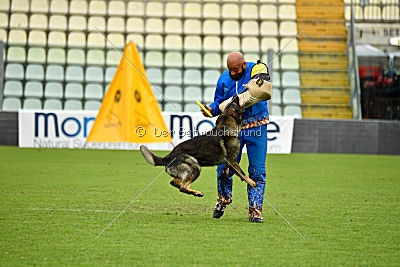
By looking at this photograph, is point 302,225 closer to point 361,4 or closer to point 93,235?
point 93,235

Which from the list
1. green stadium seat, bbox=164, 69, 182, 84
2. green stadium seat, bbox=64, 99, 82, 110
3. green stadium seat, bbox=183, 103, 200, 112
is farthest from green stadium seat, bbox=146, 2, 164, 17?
green stadium seat, bbox=64, 99, 82, 110

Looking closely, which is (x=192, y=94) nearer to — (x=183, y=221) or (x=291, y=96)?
(x=291, y=96)

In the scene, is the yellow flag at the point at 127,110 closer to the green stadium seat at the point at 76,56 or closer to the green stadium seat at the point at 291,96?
the green stadium seat at the point at 76,56

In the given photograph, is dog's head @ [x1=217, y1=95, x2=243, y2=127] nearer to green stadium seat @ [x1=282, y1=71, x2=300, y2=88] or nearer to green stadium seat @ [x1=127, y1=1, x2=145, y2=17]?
green stadium seat @ [x1=282, y1=71, x2=300, y2=88]

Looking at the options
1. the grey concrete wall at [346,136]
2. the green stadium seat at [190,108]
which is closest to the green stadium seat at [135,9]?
the green stadium seat at [190,108]

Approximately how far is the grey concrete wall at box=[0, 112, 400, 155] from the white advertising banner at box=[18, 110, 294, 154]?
0.56m

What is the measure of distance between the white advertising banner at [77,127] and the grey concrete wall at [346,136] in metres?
0.64

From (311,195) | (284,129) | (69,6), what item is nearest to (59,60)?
(69,6)

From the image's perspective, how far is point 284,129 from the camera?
15.9m

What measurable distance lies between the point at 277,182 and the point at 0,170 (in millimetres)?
4727

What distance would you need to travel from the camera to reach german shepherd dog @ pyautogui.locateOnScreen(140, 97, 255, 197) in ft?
16.9

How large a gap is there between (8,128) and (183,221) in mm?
11085

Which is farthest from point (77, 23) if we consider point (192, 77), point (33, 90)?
point (192, 77)

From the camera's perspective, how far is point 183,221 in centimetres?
591
